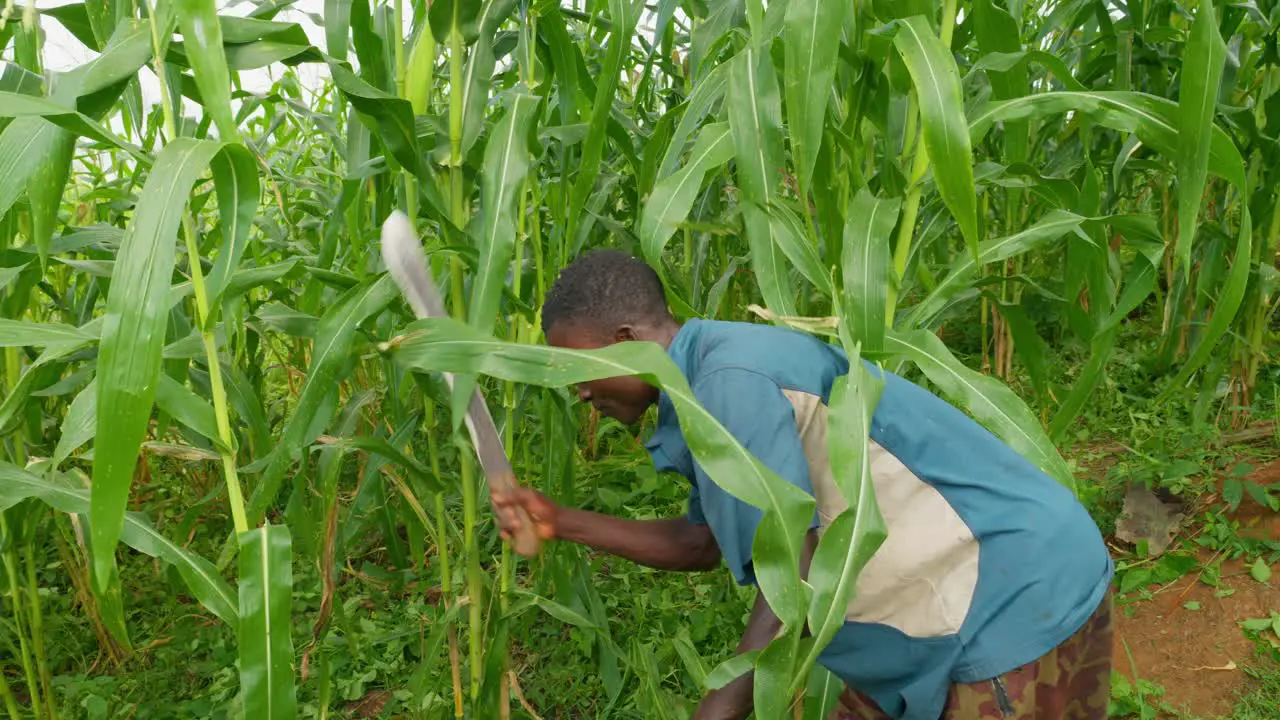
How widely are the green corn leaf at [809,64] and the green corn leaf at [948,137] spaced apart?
0.13 m

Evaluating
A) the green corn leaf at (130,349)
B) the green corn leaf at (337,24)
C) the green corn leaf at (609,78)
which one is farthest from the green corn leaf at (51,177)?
the green corn leaf at (609,78)

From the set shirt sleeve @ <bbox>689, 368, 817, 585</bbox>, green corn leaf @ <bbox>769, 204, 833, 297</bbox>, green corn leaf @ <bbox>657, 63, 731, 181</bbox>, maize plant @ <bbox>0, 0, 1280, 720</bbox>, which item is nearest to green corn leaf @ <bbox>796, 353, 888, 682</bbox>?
maize plant @ <bbox>0, 0, 1280, 720</bbox>

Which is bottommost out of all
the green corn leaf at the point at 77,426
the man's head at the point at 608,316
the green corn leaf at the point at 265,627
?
the green corn leaf at the point at 265,627

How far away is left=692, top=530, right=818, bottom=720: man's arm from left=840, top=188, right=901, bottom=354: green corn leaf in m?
0.44

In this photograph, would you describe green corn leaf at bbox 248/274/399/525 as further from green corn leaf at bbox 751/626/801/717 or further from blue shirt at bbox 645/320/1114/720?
green corn leaf at bbox 751/626/801/717

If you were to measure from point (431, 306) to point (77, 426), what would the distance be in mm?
612

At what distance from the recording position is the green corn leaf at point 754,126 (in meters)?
1.66

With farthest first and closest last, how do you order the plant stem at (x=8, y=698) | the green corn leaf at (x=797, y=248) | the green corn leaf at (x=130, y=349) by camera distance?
the plant stem at (x=8, y=698) < the green corn leaf at (x=797, y=248) < the green corn leaf at (x=130, y=349)

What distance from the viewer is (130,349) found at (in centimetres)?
109

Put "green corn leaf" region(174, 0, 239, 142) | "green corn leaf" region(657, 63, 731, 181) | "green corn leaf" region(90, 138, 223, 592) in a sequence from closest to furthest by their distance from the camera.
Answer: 1. "green corn leaf" region(90, 138, 223, 592)
2. "green corn leaf" region(174, 0, 239, 142)
3. "green corn leaf" region(657, 63, 731, 181)

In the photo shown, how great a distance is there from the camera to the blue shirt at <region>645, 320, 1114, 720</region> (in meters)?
1.56

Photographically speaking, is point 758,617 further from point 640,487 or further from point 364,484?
point 640,487

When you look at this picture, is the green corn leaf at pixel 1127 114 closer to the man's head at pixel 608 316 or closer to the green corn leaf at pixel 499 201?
the man's head at pixel 608 316

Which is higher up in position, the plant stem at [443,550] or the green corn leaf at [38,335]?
the green corn leaf at [38,335]
